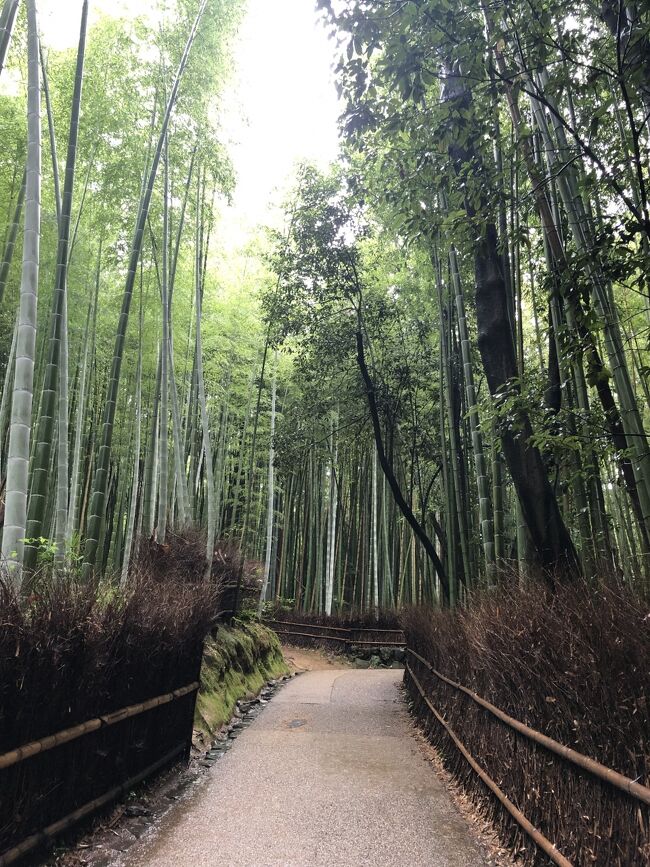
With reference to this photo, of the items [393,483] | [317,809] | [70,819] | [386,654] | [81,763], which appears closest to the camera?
[70,819]

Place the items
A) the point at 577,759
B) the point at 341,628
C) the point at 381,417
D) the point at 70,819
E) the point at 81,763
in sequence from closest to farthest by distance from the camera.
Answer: the point at 577,759
the point at 70,819
the point at 81,763
the point at 381,417
the point at 341,628

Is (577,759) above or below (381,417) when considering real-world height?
below

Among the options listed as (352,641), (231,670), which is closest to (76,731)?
(231,670)

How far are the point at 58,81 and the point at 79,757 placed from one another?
572cm

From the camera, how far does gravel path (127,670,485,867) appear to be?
208 centimetres

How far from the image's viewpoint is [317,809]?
101 inches

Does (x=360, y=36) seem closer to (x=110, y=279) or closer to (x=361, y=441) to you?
(x=110, y=279)

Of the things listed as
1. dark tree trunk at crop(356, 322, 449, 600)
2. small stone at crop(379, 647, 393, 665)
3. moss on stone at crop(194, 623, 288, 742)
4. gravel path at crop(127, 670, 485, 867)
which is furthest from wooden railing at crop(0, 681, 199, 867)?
small stone at crop(379, 647, 393, 665)

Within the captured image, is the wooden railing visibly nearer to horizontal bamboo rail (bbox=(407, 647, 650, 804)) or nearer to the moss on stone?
the moss on stone

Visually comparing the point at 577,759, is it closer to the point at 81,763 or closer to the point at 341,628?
the point at 81,763

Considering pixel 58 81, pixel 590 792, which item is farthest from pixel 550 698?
pixel 58 81

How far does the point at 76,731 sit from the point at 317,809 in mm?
1282

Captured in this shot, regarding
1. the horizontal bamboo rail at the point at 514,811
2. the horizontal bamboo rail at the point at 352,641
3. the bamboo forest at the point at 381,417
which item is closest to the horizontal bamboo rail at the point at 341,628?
the horizontal bamboo rail at the point at 352,641

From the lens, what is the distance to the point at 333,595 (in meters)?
11.1
